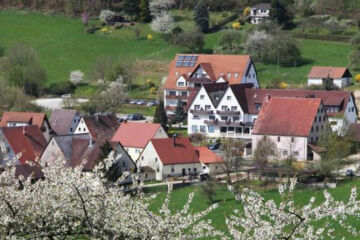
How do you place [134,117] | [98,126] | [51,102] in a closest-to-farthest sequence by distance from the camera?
[98,126] → [134,117] → [51,102]

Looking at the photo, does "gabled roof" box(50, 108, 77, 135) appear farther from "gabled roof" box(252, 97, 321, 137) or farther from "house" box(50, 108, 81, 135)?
"gabled roof" box(252, 97, 321, 137)

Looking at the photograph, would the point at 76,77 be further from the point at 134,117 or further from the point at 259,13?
the point at 259,13

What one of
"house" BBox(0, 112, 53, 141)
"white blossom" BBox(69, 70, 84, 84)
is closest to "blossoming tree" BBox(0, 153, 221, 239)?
"house" BBox(0, 112, 53, 141)

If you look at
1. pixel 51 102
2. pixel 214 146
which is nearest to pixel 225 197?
pixel 214 146

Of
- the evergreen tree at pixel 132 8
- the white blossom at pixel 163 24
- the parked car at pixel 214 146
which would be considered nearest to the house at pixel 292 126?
the parked car at pixel 214 146

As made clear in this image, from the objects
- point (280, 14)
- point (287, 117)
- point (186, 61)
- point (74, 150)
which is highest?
point (74, 150)

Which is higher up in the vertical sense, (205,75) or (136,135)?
(136,135)

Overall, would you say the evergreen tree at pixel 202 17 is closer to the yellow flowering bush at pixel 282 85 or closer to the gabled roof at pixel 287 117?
the yellow flowering bush at pixel 282 85
